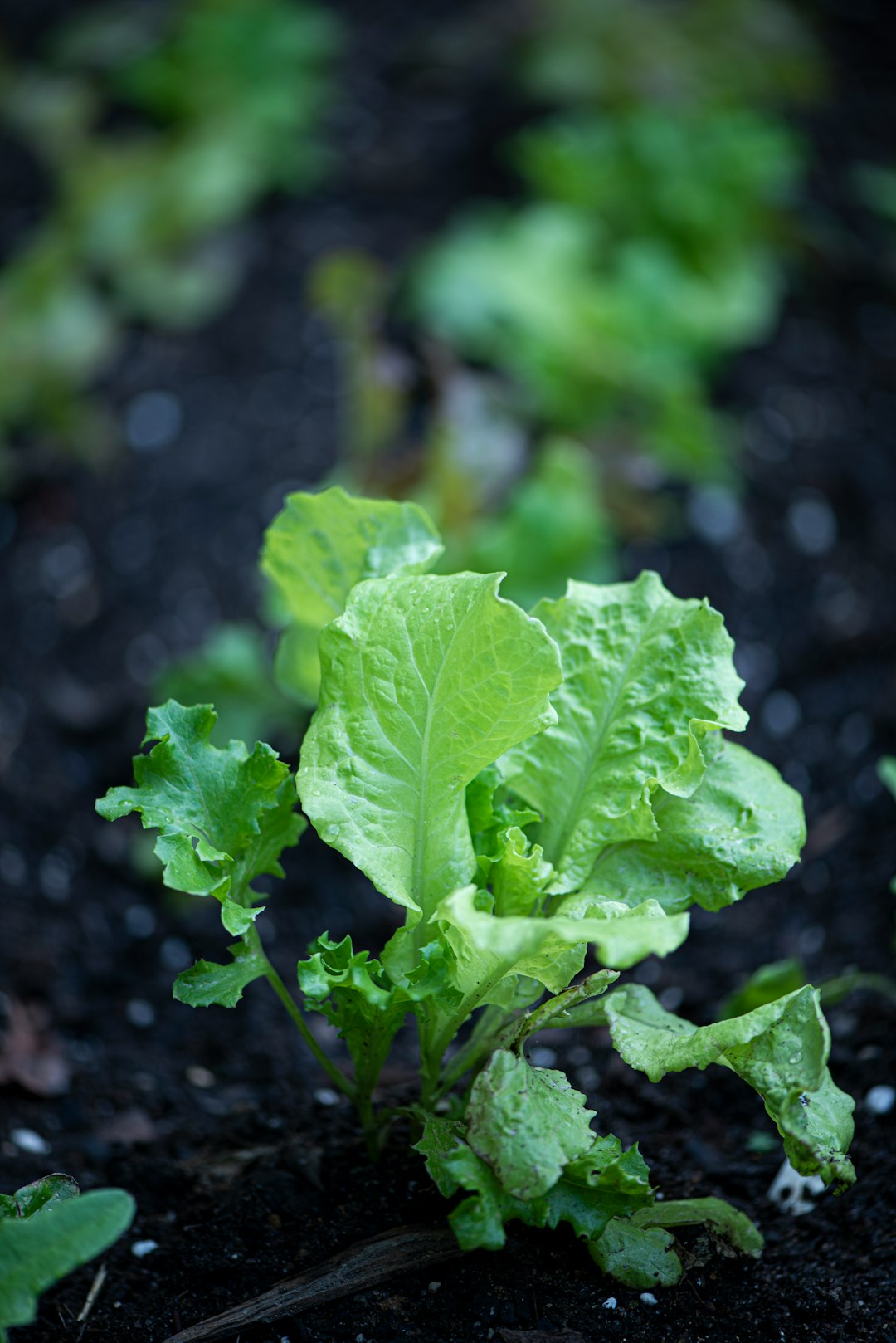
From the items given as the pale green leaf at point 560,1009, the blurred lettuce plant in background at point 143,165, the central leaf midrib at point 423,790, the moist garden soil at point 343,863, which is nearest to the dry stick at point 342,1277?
the moist garden soil at point 343,863

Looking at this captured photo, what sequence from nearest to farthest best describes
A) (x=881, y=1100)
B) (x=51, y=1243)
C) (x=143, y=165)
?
(x=51, y=1243) < (x=881, y=1100) < (x=143, y=165)

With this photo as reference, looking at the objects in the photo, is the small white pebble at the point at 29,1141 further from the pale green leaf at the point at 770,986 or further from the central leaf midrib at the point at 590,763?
the pale green leaf at the point at 770,986

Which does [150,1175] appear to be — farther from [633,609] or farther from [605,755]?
[633,609]

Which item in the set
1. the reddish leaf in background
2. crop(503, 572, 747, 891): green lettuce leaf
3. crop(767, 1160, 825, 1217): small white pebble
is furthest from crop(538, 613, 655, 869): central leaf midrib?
the reddish leaf in background

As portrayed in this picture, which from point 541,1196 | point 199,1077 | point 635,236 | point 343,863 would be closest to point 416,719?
point 541,1196

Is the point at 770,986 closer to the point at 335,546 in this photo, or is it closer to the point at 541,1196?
the point at 541,1196

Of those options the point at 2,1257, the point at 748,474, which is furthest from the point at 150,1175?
the point at 748,474
